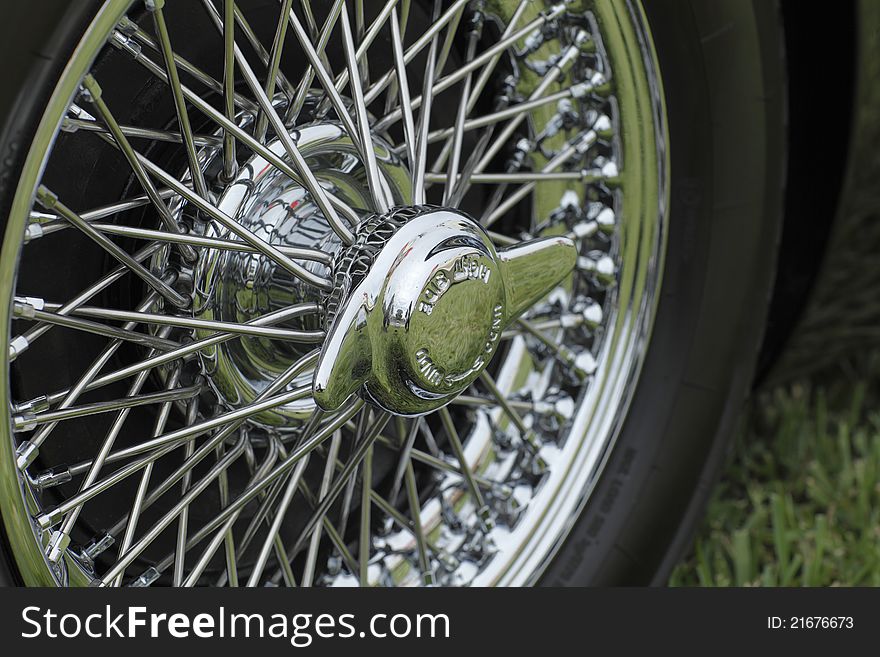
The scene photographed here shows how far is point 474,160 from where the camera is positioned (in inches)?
41.3

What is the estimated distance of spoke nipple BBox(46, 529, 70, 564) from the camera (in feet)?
2.62

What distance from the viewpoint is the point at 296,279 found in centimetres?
94

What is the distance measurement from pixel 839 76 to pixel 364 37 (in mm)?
682

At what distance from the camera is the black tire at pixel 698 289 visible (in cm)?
115

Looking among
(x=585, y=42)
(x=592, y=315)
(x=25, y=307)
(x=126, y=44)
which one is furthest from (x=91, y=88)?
(x=592, y=315)

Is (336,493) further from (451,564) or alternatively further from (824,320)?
(824,320)

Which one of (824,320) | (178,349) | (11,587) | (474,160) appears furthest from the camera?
(824,320)

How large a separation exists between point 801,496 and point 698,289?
576 mm

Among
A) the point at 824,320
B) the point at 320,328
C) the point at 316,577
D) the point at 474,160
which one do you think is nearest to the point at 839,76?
the point at 824,320

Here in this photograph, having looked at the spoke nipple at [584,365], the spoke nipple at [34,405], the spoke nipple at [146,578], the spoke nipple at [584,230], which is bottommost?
the spoke nipple at [146,578]

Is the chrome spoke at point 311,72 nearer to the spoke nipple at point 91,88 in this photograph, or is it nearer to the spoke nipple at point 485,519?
the spoke nipple at point 91,88

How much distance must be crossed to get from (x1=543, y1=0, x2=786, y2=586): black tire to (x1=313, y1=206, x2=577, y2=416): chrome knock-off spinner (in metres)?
0.38

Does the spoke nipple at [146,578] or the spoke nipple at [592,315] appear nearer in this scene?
the spoke nipple at [146,578]

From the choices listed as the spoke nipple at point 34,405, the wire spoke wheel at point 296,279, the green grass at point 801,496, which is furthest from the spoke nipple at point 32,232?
the green grass at point 801,496
